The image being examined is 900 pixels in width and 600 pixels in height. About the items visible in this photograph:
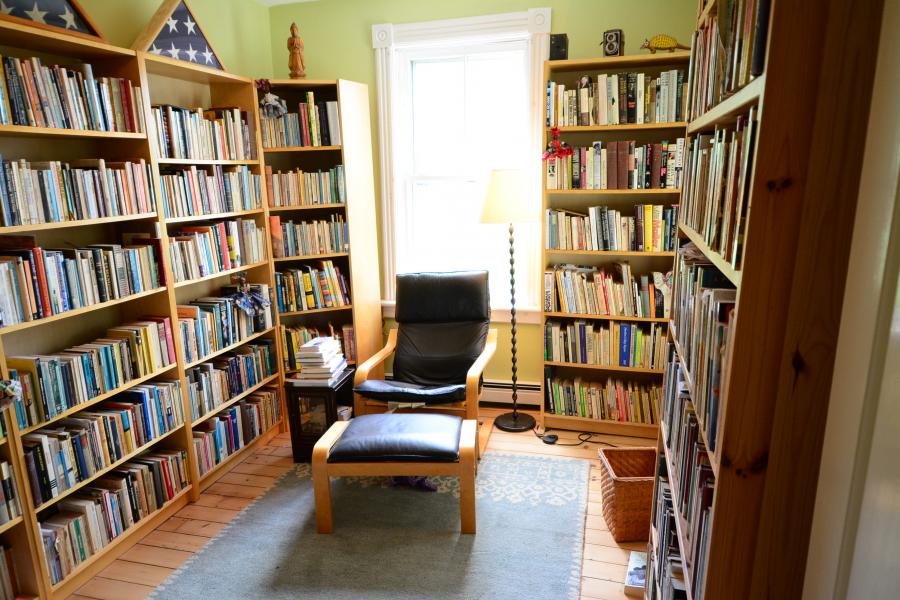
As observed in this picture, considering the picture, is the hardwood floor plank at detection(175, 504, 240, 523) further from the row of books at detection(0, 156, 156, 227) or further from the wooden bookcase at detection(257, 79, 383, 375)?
the row of books at detection(0, 156, 156, 227)

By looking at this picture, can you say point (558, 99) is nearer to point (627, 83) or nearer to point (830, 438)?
point (627, 83)

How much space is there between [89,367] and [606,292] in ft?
8.51

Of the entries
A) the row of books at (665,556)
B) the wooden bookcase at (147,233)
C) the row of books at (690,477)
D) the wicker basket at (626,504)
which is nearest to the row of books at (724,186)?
the row of books at (690,477)

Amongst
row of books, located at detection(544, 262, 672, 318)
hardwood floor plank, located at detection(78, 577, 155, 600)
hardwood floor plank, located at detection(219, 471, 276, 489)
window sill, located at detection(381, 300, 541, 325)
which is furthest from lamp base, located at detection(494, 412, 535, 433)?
hardwood floor plank, located at detection(78, 577, 155, 600)

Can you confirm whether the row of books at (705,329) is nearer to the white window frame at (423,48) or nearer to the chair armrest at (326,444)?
the chair armrest at (326,444)

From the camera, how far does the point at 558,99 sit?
3.21 metres

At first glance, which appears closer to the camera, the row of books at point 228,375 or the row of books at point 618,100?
the row of books at point 228,375

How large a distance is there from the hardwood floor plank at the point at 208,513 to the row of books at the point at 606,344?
1947 millimetres

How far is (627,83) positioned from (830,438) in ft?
8.85

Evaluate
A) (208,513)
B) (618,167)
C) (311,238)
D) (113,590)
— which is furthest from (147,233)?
(618,167)

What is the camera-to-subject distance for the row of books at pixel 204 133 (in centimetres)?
273

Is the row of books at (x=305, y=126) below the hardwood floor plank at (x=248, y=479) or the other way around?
the other way around

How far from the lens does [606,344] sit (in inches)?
134

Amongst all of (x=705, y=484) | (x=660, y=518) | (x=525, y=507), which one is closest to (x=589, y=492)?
(x=525, y=507)
